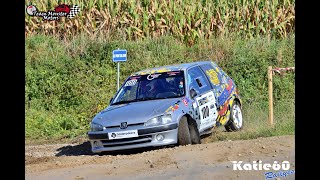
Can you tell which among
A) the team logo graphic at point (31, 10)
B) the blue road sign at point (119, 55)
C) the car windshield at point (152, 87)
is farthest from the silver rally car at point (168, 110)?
the team logo graphic at point (31, 10)

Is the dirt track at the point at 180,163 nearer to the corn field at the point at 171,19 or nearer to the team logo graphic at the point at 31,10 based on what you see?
the corn field at the point at 171,19

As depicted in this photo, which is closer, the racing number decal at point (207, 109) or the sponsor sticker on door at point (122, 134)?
the sponsor sticker on door at point (122, 134)

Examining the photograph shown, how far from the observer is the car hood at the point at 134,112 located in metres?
10.8

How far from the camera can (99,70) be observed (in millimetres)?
19969

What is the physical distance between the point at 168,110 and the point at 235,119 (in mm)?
2843

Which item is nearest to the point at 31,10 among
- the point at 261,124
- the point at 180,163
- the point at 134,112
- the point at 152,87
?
the point at 152,87

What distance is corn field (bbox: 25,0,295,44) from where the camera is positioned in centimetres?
2222

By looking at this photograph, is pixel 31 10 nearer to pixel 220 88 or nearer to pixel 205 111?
pixel 220 88

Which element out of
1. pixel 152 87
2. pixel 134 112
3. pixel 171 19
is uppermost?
pixel 171 19

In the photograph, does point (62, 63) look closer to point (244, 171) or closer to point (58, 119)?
point (58, 119)

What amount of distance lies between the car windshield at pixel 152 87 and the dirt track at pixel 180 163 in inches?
77.6

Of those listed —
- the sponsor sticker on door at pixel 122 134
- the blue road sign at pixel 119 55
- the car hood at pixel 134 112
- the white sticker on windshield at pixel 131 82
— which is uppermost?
the blue road sign at pixel 119 55
